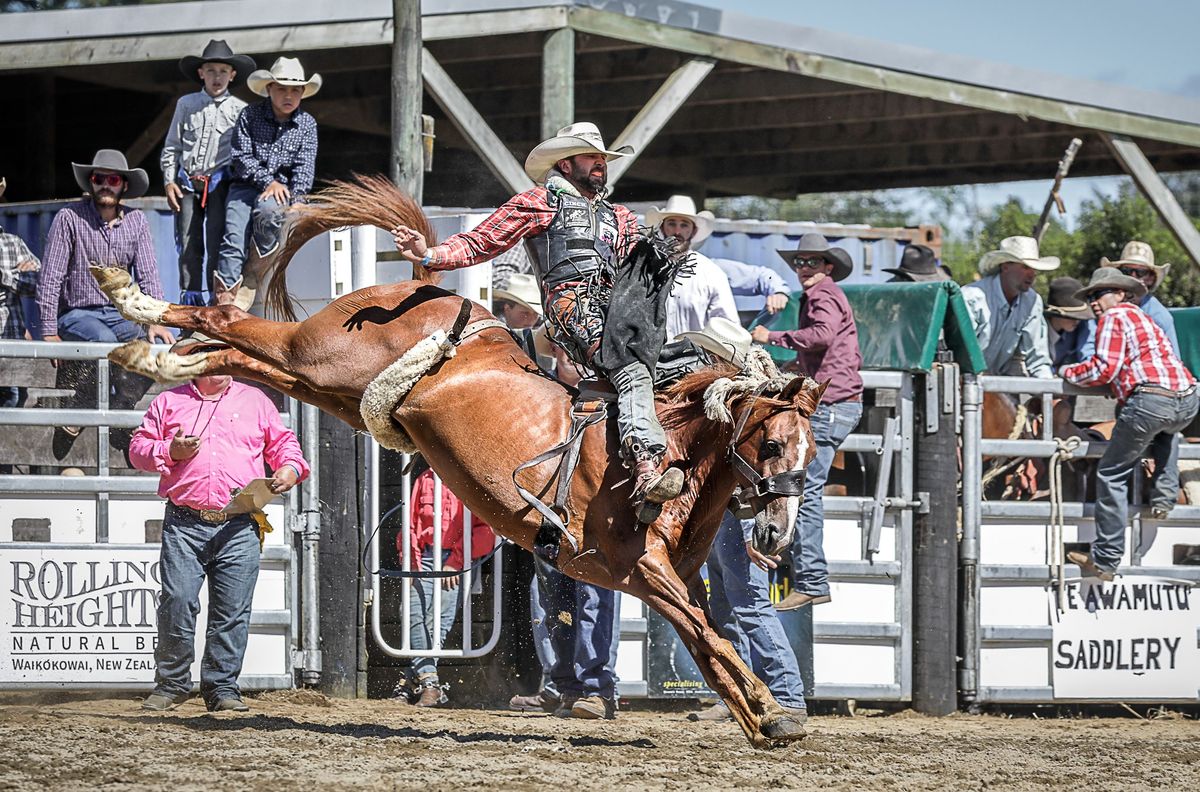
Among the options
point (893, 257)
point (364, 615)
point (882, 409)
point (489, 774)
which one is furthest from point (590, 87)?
point (489, 774)

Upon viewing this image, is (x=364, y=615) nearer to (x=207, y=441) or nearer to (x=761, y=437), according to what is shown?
(x=207, y=441)

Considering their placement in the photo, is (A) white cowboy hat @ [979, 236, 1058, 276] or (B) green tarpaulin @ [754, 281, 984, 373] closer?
(B) green tarpaulin @ [754, 281, 984, 373]

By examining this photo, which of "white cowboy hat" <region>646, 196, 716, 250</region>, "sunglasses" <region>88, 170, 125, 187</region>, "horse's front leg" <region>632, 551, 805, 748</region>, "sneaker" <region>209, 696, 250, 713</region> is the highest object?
"sunglasses" <region>88, 170, 125, 187</region>

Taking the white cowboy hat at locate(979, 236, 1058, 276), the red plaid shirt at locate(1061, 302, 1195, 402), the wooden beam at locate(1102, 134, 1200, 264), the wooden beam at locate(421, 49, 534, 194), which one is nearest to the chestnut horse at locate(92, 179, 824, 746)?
the red plaid shirt at locate(1061, 302, 1195, 402)

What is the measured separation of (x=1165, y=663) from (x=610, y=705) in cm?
353

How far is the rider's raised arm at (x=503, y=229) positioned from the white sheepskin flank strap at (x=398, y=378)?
37 centimetres

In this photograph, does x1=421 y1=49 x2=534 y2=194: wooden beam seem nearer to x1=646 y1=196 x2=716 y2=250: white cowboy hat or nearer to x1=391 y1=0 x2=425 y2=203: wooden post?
x1=391 y1=0 x2=425 y2=203: wooden post

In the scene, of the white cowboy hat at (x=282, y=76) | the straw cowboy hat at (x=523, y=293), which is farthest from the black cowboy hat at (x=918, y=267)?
the white cowboy hat at (x=282, y=76)

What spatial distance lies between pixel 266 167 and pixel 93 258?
1181 mm

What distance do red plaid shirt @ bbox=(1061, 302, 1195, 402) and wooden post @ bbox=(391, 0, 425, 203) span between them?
13.6ft

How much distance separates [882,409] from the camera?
836 cm

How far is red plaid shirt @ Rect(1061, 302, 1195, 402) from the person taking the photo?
8398 mm

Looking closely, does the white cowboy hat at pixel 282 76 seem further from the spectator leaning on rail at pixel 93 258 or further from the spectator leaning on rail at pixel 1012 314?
the spectator leaning on rail at pixel 1012 314

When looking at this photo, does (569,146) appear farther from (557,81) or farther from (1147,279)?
(1147,279)
